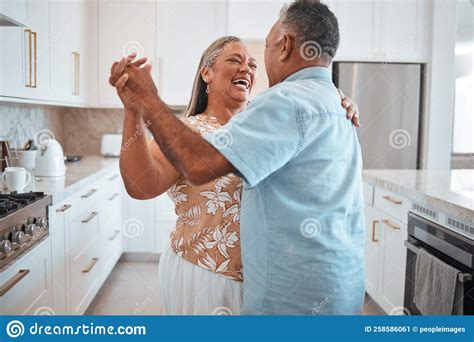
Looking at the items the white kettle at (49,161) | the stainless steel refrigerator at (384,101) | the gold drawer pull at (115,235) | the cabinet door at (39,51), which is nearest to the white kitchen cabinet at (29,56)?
the cabinet door at (39,51)

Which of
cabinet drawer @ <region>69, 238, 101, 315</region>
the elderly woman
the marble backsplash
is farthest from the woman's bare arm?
the marble backsplash

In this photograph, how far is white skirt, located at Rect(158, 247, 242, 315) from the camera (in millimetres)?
681

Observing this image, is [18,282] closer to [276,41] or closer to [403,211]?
[276,41]

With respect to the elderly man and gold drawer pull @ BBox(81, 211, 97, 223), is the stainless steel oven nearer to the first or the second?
the elderly man

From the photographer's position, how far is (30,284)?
3.14 feet

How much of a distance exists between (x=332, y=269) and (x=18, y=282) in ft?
2.06

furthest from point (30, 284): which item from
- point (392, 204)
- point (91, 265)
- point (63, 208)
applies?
point (392, 204)

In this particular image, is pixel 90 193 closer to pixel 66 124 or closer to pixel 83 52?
pixel 83 52

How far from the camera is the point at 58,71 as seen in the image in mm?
1365

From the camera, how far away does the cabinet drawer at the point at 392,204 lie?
130cm

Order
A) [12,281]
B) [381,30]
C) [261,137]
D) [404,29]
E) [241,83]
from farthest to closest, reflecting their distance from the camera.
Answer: [381,30] < [404,29] < [12,281] < [241,83] < [261,137]

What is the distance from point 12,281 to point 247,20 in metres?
1.25

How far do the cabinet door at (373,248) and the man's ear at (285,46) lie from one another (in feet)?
3.41

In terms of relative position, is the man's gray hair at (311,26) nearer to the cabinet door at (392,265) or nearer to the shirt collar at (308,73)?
the shirt collar at (308,73)
